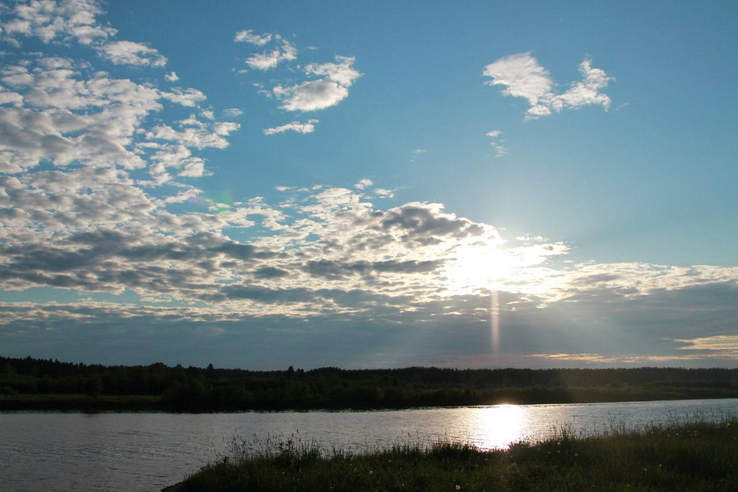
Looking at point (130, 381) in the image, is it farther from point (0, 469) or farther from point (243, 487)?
point (243, 487)

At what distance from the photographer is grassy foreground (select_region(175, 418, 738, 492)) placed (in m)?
17.0

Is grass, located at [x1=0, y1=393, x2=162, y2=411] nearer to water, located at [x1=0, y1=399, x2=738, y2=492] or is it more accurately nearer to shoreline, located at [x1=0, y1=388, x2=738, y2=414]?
shoreline, located at [x1=0, y1=388, x2=738, y2=414]

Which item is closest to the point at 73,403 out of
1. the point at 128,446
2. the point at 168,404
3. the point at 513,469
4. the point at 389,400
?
the point at 168,404

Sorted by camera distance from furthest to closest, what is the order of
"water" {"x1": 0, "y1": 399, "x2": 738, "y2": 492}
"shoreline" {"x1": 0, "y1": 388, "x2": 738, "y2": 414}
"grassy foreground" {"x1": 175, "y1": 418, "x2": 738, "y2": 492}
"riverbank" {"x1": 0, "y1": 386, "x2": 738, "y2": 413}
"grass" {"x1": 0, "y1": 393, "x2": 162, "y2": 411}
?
"riverbank" {"x1": 0, "y1": 386, "x2": 738, "y2": 413}
"grass" {"x1": 0, "y1": 393, "x2": 162, "y2": 411}
"shoreline" {"x1": 0, "y1": 388, "x2": 738, "y2": 414}
"water" {"x1": 0, "y1": 399, "x2": 738, "y2": 492}
"grassy foreground" {"x1": 175, "y1": 418, "x2": 738, "y2": 492}

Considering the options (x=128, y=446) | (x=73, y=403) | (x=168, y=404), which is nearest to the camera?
(x=128, y=446)

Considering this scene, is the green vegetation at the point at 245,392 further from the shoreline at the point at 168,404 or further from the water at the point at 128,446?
the water at the point at 128,446

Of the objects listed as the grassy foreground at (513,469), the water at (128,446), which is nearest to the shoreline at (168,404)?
the water at (128,446)

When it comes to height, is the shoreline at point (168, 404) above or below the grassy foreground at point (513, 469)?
below

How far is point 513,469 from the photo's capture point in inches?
758

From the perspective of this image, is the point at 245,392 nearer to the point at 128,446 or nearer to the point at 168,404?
the point at 168,404

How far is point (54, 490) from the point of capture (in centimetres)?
2356

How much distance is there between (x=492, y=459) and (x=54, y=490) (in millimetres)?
17836

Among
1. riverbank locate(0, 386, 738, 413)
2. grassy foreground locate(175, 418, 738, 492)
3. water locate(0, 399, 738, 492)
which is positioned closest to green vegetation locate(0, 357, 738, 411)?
riverbank locate(0, 386, 738, 413)

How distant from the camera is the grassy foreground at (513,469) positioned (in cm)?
1703
